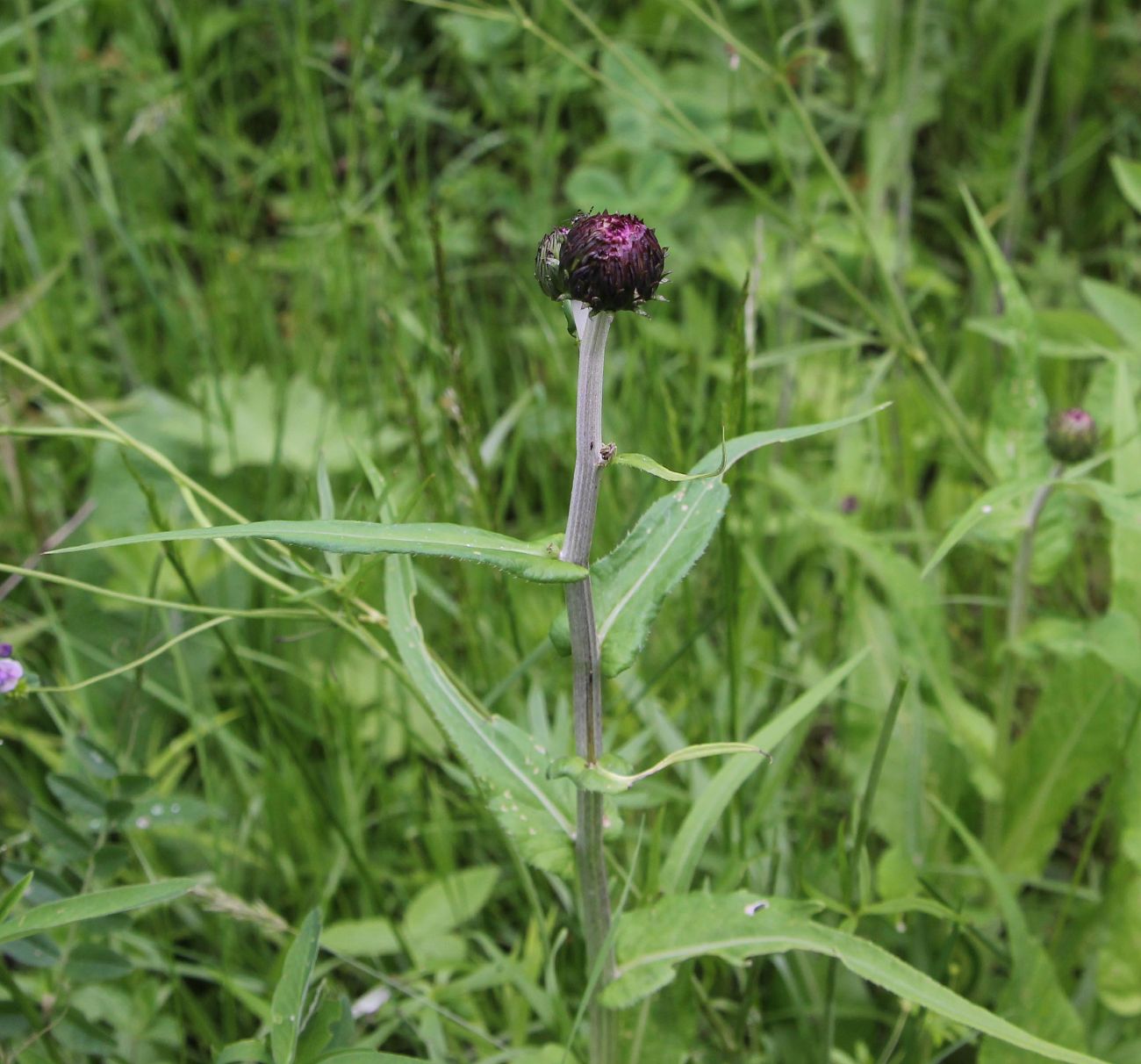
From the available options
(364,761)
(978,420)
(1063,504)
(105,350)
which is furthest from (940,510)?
(105,350)

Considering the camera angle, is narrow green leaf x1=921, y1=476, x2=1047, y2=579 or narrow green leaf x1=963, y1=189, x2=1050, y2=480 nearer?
narrow green leaf x1=921, y1=476, x2=1047, y2=579

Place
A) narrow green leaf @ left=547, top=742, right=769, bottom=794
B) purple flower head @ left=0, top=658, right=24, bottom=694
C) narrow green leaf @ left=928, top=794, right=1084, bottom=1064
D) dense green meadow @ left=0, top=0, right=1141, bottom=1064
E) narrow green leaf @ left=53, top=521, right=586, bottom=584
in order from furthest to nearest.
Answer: narrow green leaf @ left=928, top=794, right=1084, bottom=1064 < dense green meadow @ left=0, top=0, right=1141, bottom=1064 < purple flower head @ left=0, top=658, right=24, bottom=694 < narrow green leaf @ left=547, top=742, right=769, bottom=794 < narrow green leaf @ left=53, top=521, right=586, bottom=584

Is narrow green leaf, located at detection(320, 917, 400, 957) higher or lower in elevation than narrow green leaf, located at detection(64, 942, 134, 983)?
lower

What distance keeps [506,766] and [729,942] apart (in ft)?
0.87

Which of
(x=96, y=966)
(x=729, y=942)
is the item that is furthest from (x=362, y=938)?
(x=729, y=942)

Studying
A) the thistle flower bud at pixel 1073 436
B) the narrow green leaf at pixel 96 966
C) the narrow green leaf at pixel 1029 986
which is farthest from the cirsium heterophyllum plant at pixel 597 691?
the thistle flower bud at pixel 1073 436

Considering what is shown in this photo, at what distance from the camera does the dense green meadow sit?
3.84ft

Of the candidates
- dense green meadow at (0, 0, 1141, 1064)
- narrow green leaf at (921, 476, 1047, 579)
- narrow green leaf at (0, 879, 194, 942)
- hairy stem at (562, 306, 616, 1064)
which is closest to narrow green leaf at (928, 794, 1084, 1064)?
dense green meadow at (0, 0, 1141, 1064)

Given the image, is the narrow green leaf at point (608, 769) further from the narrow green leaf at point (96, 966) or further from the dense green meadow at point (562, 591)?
the narrow green leaf at point (96, 966)

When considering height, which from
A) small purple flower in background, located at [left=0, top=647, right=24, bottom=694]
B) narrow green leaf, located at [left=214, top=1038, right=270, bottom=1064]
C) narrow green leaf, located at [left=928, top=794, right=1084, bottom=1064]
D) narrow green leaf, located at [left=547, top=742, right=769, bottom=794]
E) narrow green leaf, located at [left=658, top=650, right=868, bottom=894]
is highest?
small purple flower in background, located at [left=0, top=647, right=24, bottom=694]

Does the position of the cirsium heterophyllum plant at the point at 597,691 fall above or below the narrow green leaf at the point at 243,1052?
above

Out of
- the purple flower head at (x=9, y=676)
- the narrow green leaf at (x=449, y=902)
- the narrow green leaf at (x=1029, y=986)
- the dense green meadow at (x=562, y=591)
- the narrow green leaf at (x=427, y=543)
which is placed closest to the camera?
the narrow green leaf at (x=427, y=543)

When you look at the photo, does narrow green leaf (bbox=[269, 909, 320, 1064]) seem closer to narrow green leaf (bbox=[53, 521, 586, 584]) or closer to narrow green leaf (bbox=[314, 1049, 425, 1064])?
narrow green leaf (bbox=[314, 1049, 425, 1064])

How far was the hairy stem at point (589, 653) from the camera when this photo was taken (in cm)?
85
